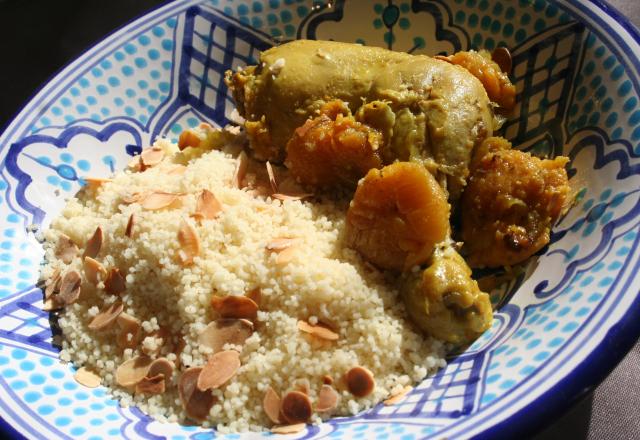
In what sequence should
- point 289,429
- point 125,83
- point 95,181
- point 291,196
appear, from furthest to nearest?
1. point 125,83
2. point 95,181
3. point 291,196
4. point 289,429

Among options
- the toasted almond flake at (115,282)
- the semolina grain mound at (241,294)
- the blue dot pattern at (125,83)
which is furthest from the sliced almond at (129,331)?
the blue dot pattern at (125,83)

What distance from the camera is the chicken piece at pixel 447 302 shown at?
1.64 m

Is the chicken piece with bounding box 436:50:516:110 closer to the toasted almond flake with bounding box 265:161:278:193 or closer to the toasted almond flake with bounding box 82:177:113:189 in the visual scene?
the toasted almond flake with bounding box 265:161:278:193

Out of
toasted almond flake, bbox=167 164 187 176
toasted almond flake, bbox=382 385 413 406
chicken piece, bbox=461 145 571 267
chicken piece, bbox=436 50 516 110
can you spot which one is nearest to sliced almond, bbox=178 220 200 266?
toasted almond flake, bbox=167 164 187 176

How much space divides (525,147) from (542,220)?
43cm

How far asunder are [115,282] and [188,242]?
32 centimetres

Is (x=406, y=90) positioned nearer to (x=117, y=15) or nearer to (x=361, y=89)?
(x=361, y=89)

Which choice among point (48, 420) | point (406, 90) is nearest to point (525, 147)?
point (406, 90)

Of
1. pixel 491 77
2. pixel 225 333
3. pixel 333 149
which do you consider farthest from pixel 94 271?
pixel 491 77

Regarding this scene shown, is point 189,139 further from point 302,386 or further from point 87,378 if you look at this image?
point 302,386

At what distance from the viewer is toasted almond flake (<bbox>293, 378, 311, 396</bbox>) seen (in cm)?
164

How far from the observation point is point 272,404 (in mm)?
1645

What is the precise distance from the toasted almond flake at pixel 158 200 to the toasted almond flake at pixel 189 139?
0.46 m

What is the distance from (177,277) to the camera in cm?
184
